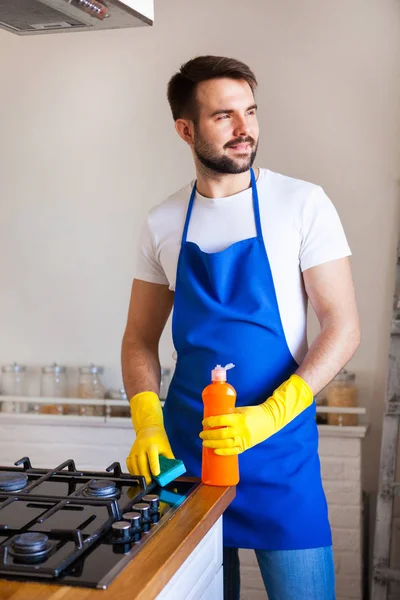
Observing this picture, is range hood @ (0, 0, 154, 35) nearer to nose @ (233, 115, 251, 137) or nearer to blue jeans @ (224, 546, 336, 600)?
nose @ (233, 115, 251, 137)

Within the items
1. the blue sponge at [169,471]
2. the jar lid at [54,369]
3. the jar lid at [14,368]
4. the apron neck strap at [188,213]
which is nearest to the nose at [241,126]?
the apron neck strap at [188,213]

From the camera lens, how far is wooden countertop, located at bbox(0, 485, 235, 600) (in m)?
1.25

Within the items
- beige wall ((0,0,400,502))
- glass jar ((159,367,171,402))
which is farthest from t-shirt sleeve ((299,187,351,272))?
glass jar ((159,367,171,402))

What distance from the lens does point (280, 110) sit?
356 centimetres

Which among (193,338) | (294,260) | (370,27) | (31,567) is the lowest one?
(31,567)

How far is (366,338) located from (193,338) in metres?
Answer: 1.48

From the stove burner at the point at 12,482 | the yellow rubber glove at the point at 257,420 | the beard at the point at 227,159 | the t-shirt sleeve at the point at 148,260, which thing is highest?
the beard at the point at 227,159

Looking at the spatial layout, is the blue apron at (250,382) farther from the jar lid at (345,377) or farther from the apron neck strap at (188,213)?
the jar lid at (345,377)

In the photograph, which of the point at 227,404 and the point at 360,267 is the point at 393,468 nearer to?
the point at 360,267

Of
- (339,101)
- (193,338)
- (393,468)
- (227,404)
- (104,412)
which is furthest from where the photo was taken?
(104,412)

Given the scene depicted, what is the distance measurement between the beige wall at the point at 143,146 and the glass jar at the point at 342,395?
13 centimetres

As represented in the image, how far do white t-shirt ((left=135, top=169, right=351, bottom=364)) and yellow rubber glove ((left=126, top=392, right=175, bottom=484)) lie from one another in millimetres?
375

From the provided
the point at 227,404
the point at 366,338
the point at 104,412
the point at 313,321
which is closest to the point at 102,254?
the point at 104,412

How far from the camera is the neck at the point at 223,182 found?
2.36 meters
